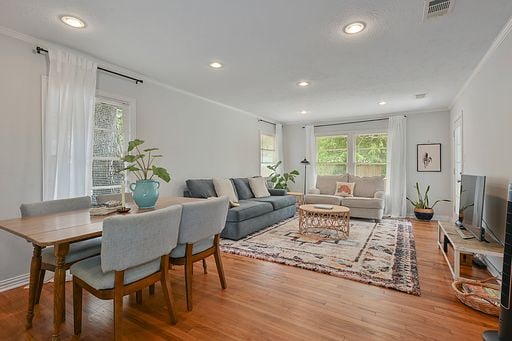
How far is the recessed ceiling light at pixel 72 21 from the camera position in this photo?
220 cm

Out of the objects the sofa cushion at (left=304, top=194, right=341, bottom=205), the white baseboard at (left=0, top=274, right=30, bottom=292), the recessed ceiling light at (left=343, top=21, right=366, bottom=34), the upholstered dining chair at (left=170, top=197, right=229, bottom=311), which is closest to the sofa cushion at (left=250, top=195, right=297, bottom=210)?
the sofa cushion at (left=304, top=194, right=341, bottom=205)

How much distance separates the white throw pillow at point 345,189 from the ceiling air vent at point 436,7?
4.07m

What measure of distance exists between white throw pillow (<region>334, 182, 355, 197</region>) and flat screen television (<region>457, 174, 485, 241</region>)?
2570 millimetres

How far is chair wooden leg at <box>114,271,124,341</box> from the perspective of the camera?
151 cm

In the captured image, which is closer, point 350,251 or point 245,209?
point 350,251

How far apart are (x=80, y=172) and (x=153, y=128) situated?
48.6 inches

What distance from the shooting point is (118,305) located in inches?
59.9

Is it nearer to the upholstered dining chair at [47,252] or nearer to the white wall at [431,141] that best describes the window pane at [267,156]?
the white wall at [431,141]

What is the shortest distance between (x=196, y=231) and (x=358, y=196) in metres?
4.59

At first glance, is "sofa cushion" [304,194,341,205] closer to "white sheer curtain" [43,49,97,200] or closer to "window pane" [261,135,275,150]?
"window pane" [261,135,275,150]

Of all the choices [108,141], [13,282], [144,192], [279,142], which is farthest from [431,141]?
[13,282]

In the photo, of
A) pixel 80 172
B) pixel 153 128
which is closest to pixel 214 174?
pixel 153 128

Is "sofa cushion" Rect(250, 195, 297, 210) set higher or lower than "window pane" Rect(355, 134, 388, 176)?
lower

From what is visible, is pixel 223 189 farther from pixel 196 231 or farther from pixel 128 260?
pixel 128 260
